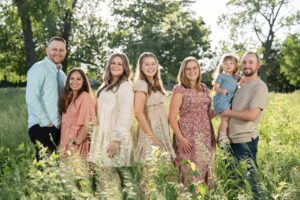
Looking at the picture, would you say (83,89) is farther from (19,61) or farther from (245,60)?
(19,61)

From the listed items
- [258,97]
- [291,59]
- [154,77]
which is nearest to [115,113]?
[154,77]

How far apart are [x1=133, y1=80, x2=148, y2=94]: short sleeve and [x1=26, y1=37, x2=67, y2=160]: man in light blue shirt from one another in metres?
0.99

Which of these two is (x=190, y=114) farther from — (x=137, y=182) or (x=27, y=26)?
(x=27, y=26)

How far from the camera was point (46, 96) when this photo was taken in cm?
616

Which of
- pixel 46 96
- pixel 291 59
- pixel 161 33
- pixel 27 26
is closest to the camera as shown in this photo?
pixel 46 96

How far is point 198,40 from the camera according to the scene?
164 ft

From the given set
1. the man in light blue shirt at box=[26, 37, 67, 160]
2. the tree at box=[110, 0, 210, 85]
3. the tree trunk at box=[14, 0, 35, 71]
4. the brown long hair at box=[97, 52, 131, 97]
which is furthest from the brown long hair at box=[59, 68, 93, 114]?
the tree at box=[110, 0, 210, 85]

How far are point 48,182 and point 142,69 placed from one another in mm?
2056

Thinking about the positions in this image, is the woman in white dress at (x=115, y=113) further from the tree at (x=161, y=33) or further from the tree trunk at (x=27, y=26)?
Result: the tree at (x=161, y=33)

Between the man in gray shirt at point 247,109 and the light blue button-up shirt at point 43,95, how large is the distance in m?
1.96

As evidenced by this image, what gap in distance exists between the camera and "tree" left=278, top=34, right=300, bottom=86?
5053 centimetres

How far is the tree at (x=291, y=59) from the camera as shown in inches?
1989

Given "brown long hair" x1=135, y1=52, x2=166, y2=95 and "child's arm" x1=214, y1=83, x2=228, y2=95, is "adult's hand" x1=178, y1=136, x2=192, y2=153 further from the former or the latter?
"child's arm" x1=214, y1=83, x2=228, y2=95

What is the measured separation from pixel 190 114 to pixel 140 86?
67cm
